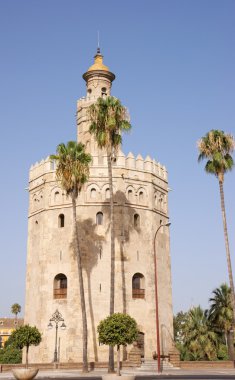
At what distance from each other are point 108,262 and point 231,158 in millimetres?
12638

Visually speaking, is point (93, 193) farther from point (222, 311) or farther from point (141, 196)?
point (222, 311)

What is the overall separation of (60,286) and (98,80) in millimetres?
20535

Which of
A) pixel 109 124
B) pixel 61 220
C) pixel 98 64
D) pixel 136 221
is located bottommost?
pixel 136 221

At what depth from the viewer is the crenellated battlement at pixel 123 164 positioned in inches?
1617

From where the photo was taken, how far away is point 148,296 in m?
39.1

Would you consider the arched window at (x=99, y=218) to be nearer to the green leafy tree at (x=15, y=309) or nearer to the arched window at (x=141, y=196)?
the arched window at (x=141, y=196)

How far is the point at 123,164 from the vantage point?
41.1 m

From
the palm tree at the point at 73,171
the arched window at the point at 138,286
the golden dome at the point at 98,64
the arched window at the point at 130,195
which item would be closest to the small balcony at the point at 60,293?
the arched window at the point at 138,286

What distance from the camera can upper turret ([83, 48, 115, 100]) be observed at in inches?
A: 1852

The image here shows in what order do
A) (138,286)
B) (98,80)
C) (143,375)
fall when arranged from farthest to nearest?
(98,80), (138,286), (143,375)

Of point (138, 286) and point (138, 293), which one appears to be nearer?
point (138, 293)

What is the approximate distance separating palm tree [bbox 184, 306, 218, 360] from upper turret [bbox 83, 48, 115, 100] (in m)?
22.6

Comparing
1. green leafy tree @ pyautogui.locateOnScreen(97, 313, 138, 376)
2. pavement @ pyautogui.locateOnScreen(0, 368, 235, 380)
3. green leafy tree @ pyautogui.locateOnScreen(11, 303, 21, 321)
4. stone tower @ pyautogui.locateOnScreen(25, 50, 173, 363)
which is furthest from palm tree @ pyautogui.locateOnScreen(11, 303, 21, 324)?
green leafy tree @ pyautogui.locateOnScreen(97, 313, 138, 376)

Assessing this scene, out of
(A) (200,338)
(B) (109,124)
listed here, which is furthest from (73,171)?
(A) (200,338)
